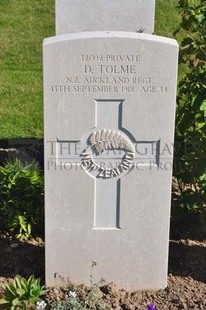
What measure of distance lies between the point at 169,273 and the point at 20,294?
1.09 m

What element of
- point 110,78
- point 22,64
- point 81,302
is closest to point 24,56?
point 22,64

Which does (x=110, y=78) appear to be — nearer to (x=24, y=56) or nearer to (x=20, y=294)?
(x=20, y=294)

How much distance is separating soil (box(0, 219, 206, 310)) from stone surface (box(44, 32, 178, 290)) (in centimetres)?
9

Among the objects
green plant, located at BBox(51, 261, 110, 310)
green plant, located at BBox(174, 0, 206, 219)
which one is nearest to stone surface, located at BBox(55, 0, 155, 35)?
green plant, located at BBox(174, 0, 206, 219)

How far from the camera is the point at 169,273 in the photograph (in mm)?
4098

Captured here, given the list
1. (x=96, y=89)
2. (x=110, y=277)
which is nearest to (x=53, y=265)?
(x=110, y=277)

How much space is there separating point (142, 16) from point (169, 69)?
0.56 m

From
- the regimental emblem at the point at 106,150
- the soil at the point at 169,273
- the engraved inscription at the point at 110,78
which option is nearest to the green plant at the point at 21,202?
the soil at the point at 169,273

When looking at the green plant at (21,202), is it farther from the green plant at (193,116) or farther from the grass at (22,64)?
the grass at (22,64)

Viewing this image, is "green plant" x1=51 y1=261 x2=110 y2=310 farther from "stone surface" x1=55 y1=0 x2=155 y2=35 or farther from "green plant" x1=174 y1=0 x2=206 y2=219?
"stone surface" x1=55 y1=0 x2=155 y2=35

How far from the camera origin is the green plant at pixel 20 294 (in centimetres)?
357

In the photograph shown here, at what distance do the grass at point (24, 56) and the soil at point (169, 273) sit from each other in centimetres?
226

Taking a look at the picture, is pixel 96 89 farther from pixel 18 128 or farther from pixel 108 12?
pixel 18 128

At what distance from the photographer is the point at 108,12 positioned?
3803 millimetres
